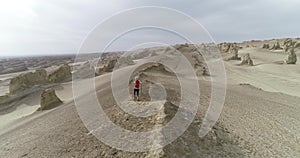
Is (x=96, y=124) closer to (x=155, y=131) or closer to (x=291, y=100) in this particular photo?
(x=155, y=131)

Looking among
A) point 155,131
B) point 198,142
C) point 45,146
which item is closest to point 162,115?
point 155,131

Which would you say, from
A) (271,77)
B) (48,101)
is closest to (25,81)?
(48,101)

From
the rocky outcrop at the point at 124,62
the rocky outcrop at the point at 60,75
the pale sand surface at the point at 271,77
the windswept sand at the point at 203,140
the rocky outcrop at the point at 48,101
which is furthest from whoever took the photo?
the rocky outcrop at the point at 124,62

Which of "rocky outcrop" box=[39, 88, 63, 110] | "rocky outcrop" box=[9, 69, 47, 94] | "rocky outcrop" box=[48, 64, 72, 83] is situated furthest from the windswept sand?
"rocky outcrop" box=[48, 64, 72, 83]

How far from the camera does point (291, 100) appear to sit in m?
17.8

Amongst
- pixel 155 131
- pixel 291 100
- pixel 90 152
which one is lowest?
pixel 291 100

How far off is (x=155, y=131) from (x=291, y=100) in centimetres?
1465

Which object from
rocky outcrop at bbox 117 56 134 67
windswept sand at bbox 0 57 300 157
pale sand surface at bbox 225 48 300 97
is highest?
rocky outcrop at bbox 117 56 134 67

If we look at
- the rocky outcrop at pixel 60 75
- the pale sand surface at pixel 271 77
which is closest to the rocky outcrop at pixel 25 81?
the rocky outcrop at pixel 60 75

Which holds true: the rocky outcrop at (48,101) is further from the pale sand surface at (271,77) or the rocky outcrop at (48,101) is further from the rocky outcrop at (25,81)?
the pale sand surface at (271,77)

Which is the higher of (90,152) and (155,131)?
(155,131)

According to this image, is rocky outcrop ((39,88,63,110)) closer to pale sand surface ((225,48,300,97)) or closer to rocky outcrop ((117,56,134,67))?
pale sand surface ((225,48,300,97))

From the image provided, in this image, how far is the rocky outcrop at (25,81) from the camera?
86.8ft

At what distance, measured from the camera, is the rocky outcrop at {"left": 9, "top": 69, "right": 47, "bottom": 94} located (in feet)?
86.8
